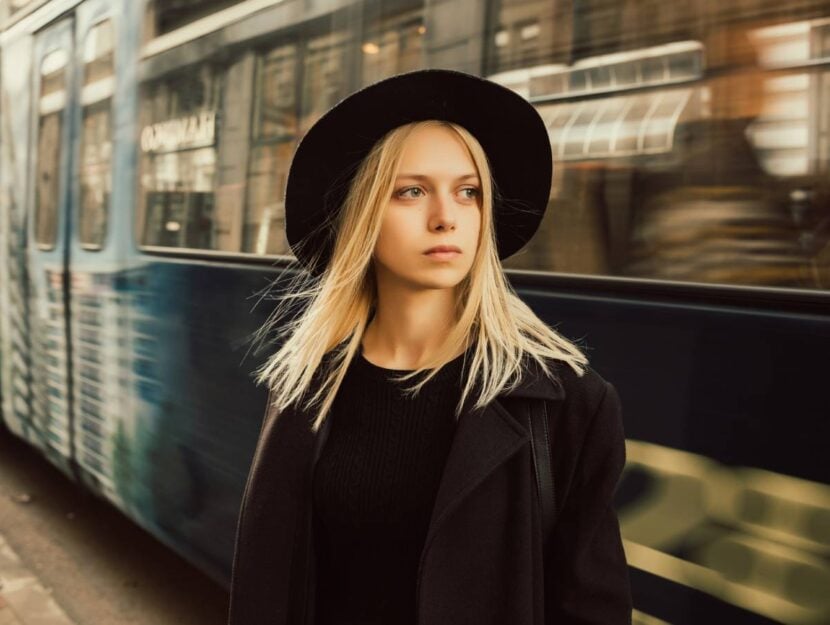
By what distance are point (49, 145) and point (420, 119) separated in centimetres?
424

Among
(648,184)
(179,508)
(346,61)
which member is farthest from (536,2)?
(179,508)

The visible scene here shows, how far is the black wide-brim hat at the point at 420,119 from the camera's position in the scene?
154 cm

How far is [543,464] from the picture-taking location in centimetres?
141

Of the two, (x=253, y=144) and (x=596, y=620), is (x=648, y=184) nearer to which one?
(x=596, y=620)

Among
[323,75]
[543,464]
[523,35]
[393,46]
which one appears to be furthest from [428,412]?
[323,75]

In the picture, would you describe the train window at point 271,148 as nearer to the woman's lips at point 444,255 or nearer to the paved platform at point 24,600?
the woman's lips at point 444,255

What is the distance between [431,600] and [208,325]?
232 centimetres

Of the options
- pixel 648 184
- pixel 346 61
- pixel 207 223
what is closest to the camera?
pixel 648 184

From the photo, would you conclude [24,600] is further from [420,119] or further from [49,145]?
[420,119]

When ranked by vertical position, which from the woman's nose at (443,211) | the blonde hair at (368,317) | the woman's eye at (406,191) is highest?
the woman's eye at (406,191)

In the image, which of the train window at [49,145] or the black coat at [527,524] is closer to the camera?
the black coat at [527,524]

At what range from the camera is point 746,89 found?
1821 mm

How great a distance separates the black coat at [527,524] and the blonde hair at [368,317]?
0.20ft

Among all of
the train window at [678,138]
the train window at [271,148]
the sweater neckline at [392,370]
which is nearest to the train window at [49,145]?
the train window at [271,148]
